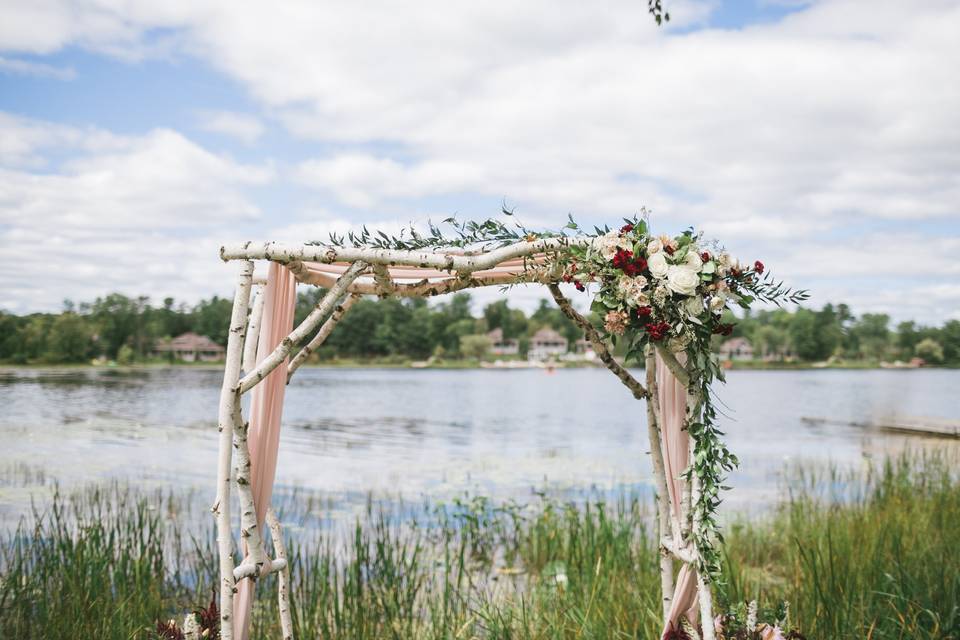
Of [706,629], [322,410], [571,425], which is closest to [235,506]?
[706,629]

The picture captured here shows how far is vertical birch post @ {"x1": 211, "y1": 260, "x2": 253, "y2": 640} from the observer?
2.58 m

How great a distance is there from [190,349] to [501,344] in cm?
3078

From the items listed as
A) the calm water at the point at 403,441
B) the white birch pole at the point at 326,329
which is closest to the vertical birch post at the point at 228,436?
the white birch pole at the point at 326,329

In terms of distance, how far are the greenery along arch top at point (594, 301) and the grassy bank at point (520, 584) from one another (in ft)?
1.88

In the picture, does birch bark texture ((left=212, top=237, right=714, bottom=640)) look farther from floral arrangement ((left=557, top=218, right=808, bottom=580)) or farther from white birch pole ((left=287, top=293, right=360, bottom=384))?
white birch pole ((left=287, top=293, right=360, bottom=384))

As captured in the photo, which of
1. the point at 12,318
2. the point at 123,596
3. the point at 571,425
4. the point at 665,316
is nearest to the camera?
the point at 665,316

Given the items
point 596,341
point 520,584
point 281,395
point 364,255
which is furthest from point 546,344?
point 364,255

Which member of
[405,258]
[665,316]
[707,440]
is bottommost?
[707,440]

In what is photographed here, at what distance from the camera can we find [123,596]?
142 inches

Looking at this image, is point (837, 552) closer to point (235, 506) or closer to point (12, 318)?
point (235, 506)

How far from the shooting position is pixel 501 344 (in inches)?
2835

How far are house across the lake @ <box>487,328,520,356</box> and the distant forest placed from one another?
606 mm

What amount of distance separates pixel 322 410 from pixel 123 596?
1647 centimetres

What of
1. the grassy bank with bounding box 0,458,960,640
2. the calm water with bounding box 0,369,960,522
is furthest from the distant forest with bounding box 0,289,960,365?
the grassy bank with bounding box 0,458,960,640
